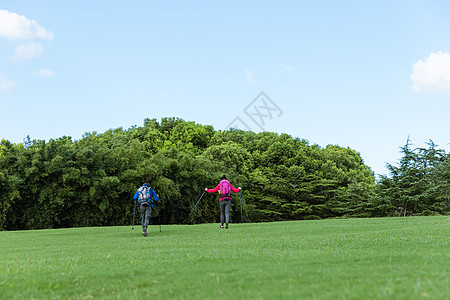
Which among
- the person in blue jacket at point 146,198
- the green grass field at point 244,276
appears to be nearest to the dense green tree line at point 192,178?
the person in blue jacket at point 146,198

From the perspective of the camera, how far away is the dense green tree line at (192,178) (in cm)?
3481

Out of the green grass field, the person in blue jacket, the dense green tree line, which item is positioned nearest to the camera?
the green grass field

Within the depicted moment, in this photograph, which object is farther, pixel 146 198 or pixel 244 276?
pixel 146 198

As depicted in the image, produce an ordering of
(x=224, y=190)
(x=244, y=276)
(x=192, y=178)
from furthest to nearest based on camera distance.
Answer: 1. (x=192, y=178)
2. (x=224, y=190)
3. (x=244, y=276)

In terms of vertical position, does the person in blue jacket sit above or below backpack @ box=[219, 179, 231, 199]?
below

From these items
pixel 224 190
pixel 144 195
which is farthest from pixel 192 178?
pixel 144 195

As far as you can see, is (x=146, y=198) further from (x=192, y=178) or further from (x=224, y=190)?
(x=192, y=178)

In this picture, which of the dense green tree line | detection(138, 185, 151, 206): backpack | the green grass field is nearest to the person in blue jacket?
detection(138, 185, 151, 206): backpack

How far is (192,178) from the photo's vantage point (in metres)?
44.3

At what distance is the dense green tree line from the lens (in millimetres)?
34812

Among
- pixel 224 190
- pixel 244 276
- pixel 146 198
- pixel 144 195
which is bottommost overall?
pixel 244 276

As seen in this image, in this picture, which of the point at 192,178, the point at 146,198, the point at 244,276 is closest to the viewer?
the point at 244,276

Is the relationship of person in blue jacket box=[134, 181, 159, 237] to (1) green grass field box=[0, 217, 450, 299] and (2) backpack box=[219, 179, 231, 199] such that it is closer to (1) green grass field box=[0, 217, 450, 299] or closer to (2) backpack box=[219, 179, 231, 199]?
(2) backpack box=[219, 179, 231, 199]

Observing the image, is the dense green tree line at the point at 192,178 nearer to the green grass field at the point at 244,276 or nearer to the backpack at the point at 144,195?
the backpack at the point at 144,195
